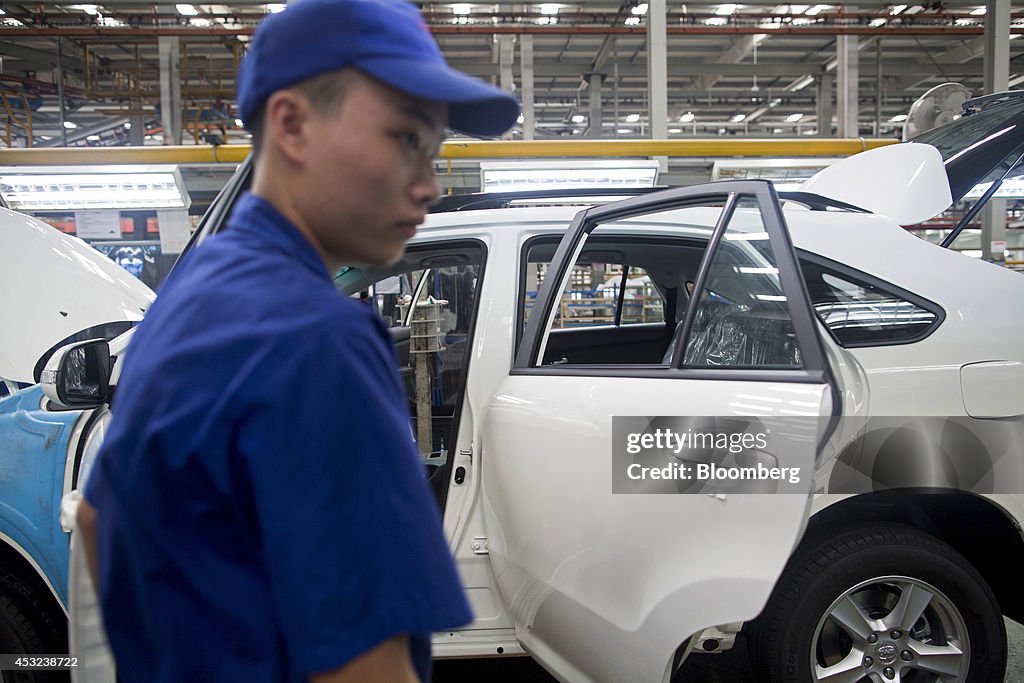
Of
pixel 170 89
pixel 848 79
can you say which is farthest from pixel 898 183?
pixel 848 79

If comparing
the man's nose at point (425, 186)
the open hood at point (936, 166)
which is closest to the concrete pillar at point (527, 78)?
the open hood at point (936, 166)

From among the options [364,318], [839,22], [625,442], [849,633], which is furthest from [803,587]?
[839,22]

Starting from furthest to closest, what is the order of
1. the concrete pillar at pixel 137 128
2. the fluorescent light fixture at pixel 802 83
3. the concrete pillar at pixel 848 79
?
the fluorescent light fixture at pixel 802 83 → the concrete pillar at pixel 137 128 → the concrete pillar at pixel 848 79

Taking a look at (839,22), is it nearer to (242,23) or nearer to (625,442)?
(242,23)

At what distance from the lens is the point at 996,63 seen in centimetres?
846

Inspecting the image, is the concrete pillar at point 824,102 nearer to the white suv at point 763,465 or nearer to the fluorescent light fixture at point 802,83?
the fluorescent light fixture at point 802,83

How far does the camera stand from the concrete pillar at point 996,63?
842 cm

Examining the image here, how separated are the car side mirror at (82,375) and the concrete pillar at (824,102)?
1515cm

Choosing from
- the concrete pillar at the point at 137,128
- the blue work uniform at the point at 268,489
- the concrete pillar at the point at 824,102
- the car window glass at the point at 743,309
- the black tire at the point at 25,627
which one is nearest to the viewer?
the blue work uniform at the point at 268,489

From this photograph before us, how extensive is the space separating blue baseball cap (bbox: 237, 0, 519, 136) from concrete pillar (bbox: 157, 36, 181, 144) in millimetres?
10920

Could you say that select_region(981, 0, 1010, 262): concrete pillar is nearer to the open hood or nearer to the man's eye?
the open hood

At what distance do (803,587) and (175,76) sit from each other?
11251mm

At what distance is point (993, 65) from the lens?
27.8 feet

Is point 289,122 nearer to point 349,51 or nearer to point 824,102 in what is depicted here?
point 349,51
